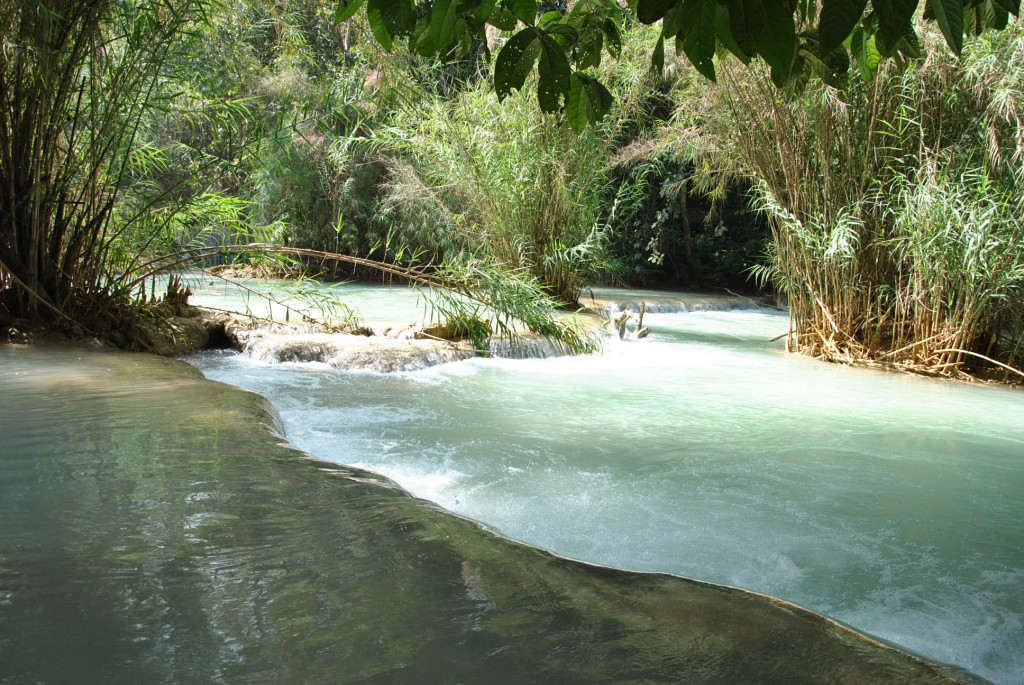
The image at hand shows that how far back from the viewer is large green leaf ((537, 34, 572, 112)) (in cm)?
159

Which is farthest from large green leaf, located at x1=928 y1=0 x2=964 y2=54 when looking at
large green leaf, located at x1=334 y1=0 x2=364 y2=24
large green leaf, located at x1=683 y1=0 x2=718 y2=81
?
large green leaf, located at x1=334 y1=0 x2=364 y2=24

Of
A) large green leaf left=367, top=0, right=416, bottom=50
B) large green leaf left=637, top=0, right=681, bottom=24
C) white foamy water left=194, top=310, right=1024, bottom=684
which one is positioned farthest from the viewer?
white foamy water left=194, top=310, right=1024, bottom=684

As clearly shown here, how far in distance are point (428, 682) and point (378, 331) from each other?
6.24 metres

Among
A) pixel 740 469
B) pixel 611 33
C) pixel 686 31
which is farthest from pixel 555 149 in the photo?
pixel 686 31

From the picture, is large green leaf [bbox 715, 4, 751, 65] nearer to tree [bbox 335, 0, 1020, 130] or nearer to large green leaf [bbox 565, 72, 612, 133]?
tree [bbox 335, 0, 1020, 130]

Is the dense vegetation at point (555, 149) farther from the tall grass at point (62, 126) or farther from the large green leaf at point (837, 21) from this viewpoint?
the large green leaf at point (837, 21)

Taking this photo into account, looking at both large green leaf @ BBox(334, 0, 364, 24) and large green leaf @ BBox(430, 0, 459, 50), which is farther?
large green leaf @ BBox(334, 0, 364, 24)

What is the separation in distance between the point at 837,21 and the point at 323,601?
59.1 inches

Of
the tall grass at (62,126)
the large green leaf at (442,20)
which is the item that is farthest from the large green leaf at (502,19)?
the tall grass at (62,126)

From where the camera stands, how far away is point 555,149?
9094 millimetres

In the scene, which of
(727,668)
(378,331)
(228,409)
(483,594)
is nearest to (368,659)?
(483,594)

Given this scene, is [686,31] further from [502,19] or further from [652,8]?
[502,19]

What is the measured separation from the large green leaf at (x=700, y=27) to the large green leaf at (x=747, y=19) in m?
A: 0.04

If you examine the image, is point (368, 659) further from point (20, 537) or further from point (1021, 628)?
point (1021, 628)
